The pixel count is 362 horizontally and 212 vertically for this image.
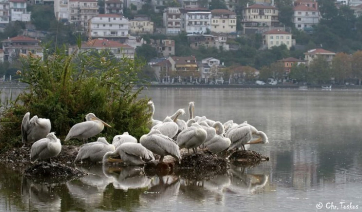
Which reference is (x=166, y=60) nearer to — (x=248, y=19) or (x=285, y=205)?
(x=248, y=19)

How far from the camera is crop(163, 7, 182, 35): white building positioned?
154500 millimetres

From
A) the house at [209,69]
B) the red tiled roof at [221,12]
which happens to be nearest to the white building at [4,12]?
the red tiled roof at [221,12]

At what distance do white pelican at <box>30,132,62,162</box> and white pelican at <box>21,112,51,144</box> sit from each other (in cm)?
105

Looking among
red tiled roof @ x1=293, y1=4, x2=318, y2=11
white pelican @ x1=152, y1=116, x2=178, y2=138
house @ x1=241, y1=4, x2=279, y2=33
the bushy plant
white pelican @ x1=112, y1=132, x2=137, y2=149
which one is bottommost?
white pelican @ x1=112, y1=132, x2=137, y2=149

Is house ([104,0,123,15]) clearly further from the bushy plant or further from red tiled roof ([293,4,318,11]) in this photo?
the bushy plant

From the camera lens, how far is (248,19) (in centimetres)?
16150

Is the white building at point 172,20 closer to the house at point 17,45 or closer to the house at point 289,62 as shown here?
the house at point 289,62

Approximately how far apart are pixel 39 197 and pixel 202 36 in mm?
131924

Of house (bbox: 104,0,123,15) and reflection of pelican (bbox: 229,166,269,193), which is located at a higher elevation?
house (bbox: 104,0,123,15)

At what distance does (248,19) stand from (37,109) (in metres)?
145

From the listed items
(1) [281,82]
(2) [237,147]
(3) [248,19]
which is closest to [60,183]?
(2) [237,147]

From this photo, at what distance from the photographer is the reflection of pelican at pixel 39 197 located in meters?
13.0

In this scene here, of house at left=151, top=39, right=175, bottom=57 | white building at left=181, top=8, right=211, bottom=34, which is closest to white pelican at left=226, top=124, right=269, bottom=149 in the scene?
house at left=151, top=39, right=175, bottom=57

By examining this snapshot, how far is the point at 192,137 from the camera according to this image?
635 inches
